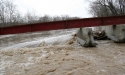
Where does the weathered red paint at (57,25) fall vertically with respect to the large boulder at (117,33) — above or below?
above

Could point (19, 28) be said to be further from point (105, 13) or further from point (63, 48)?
point (105, 13)

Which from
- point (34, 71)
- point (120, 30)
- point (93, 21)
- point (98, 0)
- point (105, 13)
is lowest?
point (34, 71)

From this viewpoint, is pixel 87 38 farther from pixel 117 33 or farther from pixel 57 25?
pixel 117 33

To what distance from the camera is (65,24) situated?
9.22 metres

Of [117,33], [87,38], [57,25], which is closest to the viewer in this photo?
[87,38]

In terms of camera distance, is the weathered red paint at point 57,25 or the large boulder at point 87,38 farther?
the weathered red paint at point 57,25

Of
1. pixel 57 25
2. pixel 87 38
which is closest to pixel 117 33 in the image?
pixel 87 38

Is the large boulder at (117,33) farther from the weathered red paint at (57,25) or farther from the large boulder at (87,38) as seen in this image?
the large boulder at (87,38)

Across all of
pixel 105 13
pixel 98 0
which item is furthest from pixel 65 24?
pixel 105 13

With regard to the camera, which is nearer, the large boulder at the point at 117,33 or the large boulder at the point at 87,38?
the large boulder at the point at 87,38

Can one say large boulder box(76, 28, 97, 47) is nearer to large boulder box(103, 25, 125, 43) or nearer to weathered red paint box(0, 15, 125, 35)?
weathered red paint box(0, 15, 125, 35)

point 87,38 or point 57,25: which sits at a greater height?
point 57,25

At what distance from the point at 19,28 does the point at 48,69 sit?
5.11 metres

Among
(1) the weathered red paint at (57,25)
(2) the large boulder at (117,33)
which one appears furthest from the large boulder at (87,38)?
(2) the large boulder at (117,33)
